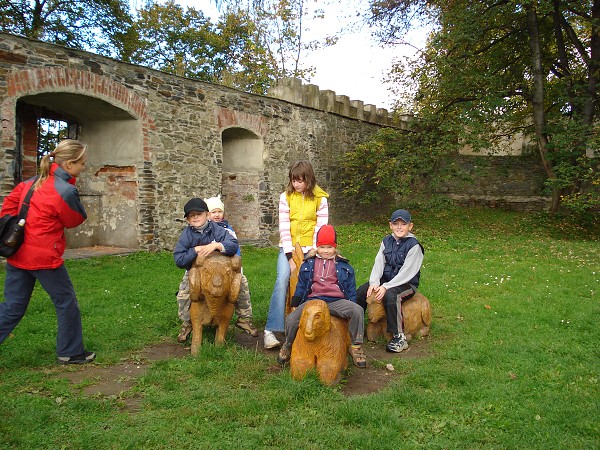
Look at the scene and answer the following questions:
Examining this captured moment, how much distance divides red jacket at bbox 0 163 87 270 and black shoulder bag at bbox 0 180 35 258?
56 mm

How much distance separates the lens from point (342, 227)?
16.2 metres

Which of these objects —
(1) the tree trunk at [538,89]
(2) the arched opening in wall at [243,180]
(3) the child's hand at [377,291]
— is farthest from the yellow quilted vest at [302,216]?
(1) the tree trunk at [538,89]

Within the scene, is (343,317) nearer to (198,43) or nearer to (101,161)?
(101,161)

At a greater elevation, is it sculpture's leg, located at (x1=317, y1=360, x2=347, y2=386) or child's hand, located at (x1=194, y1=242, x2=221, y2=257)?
child's hand, located at (x1=194, y1=242, x2=221, y2=257)

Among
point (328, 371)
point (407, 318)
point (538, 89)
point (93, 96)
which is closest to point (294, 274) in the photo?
point (328, 371)

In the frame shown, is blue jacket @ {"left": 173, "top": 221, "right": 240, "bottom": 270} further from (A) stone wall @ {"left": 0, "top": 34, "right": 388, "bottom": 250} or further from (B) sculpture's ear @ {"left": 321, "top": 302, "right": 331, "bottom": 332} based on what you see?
(A) stone wall @ {"left": 0, "top": 34, "right": 388, "bottom": 250}

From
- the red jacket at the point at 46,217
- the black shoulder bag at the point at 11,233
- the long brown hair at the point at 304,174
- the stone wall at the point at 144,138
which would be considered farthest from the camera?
the stone wall at the point at 144,138

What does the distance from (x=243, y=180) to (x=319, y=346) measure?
973 cm

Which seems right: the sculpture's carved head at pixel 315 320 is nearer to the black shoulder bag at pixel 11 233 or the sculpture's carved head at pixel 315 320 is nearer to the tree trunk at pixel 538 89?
the black shoulder bag at pixel 11 233

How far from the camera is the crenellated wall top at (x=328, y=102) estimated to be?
1450 centimetres

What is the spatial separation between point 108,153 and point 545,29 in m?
14.2

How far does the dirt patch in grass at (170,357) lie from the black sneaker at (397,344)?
0.15ft

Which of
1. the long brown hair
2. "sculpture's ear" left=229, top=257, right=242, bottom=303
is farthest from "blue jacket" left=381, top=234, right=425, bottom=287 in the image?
"sculpture's ear" left=229, top=257, right=242, bottom=303

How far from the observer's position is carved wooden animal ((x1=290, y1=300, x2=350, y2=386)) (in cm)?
420
